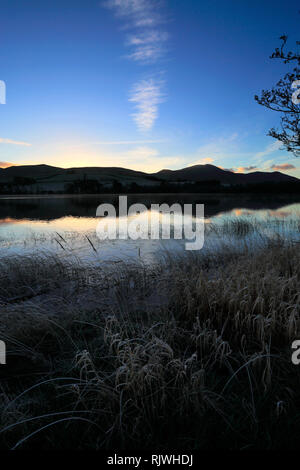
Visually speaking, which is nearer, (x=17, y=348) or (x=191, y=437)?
(x=191, y=437)

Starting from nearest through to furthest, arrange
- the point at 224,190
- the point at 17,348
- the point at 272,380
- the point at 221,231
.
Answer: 1. the point at 272,380
2. the point at 17,348
3. the point at 221,231
4. the point at 224,190

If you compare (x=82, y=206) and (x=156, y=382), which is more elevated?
(x=82, y=206)

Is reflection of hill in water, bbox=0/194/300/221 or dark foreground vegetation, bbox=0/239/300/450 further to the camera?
reflection of hill in water, bbox=0/194/300/221

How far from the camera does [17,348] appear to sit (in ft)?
11.9

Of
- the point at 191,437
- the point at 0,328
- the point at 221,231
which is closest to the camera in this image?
the point at 191,437

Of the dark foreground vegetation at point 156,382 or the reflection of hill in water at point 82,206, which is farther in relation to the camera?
the reflection of hill in water at point 82,206

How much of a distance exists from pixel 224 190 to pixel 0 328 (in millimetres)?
91743

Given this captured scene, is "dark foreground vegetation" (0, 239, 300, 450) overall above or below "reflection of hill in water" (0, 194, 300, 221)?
below

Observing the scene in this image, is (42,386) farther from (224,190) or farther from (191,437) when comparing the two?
(224,190)

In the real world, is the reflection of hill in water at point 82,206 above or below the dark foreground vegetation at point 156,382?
above

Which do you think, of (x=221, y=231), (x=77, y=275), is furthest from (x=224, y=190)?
(x=77, y=275)

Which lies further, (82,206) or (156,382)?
(82,206)
